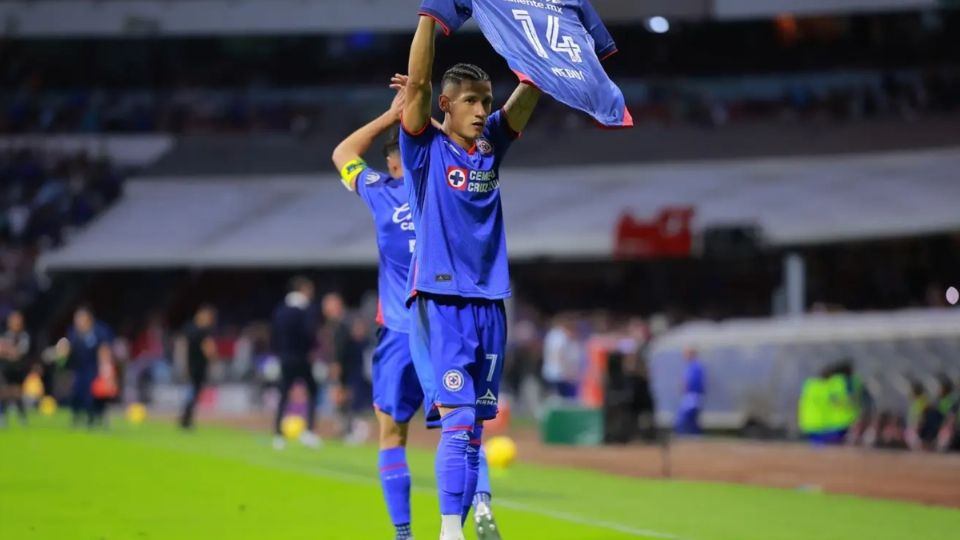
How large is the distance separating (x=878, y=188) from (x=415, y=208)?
3475cm

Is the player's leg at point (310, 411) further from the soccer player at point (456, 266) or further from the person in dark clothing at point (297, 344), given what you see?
the soccer player at point (456, 266)

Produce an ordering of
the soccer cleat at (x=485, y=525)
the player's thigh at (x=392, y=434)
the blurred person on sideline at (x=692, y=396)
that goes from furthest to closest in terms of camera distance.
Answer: the blurred person on sideline at (x=692, y=396), the player's thigh at (x=392, y=434), the soccer cleat at (x=485, y=525)

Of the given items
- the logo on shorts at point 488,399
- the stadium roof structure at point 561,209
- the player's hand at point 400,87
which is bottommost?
the logo on shorts at point 488,399

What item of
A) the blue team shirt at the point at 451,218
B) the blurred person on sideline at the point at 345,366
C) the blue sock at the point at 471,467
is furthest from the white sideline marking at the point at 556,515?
the blurred person on sideline at the point at 345,366

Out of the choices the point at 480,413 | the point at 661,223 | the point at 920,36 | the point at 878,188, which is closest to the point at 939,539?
the point at 480,413

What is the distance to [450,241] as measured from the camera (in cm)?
817

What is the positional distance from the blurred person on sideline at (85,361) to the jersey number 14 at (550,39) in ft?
68.4

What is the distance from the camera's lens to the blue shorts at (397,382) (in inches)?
387

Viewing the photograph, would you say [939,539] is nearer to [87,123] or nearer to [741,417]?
[741,417]

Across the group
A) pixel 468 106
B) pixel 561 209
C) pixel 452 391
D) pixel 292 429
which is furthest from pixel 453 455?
pixel 561 209

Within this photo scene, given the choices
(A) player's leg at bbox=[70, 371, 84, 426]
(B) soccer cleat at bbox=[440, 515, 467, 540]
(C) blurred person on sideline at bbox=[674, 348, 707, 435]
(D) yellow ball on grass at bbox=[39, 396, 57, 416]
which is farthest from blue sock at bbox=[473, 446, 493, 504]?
(D) yellow ball on grass at bbox=[39, 396, 57, 416]

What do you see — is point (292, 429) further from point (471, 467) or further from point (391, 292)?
point (471, 467)

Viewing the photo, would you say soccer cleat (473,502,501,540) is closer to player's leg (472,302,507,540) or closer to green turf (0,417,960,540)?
player's leg (472,302,507,540)

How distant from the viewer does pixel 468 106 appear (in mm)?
8234
